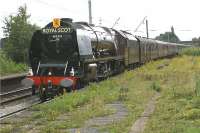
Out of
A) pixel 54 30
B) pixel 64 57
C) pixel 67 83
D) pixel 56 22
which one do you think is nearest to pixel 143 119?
pixel 67 83

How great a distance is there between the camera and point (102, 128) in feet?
34.8

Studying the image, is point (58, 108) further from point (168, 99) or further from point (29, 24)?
point (29, 24)

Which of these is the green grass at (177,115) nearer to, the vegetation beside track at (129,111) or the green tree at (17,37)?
the vegetation beside track at (129,111)

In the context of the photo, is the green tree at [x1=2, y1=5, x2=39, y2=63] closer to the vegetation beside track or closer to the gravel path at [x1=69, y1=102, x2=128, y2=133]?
the vegetation beside track

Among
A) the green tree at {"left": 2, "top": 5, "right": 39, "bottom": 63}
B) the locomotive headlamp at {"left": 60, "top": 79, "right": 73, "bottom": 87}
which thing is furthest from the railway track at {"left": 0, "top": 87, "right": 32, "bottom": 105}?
the green tree at {"left": 2, "top": 5, "right": 39, "bottom": 63}

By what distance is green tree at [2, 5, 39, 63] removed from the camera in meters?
43.7

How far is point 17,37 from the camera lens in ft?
145

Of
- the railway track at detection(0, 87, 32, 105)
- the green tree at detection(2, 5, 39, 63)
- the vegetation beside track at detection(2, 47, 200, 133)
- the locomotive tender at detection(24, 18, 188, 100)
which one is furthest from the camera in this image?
the green tree at detection(2, 5, 39, 63)

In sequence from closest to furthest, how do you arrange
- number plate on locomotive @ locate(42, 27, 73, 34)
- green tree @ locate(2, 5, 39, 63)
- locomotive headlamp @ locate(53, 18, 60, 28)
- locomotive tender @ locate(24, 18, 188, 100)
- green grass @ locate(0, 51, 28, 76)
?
locomotive tender @ locate(24, 18, 188, 100) < locomotive headlamp @ locate(53, 18, 60, 28) < number plate on locomotive @ locate(42, 27, 73, 34) < green grass @ locate(0, 51, 28, 76) < green tree @ locate(2, 5, 39, 63)

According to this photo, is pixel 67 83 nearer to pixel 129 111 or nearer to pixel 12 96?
pixel 12 96

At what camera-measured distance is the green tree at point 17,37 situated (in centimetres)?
4369

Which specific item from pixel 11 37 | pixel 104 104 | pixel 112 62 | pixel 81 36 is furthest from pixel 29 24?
pixel 104 104

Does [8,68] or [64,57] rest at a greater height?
[64,57]

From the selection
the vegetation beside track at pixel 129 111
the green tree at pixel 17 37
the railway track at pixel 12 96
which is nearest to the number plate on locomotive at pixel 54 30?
the railway track at pixel 12 96
